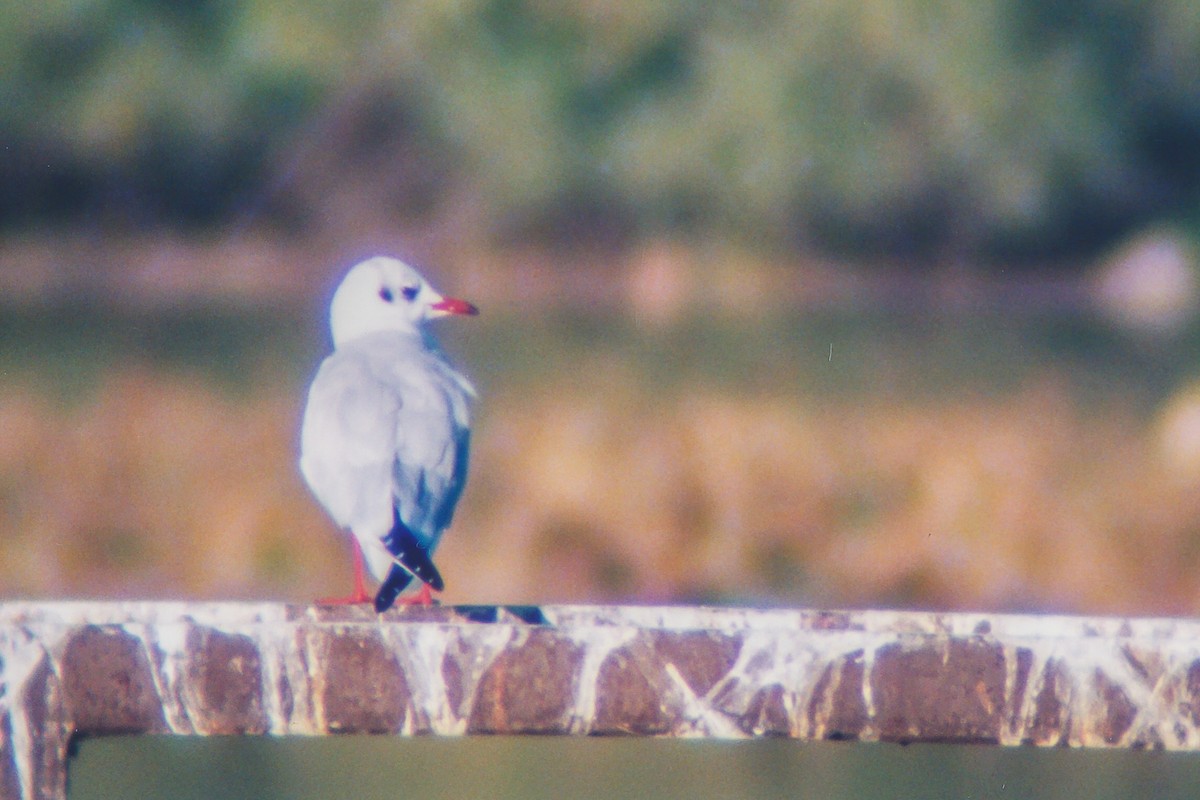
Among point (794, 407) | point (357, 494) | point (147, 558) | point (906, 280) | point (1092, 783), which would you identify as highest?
point (906, 280)

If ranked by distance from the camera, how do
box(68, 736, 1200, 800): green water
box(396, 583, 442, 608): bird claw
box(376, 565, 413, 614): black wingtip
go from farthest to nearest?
box(68, 736, 1200, 800): green water, box(396, 583, 442, 608): bird claw, box(376, 565, 413, 614): black wingtip

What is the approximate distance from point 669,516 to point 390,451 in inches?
152

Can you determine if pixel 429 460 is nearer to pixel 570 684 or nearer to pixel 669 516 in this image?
pixel 570 684

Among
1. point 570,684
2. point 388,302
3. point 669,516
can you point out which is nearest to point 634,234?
point 669,516

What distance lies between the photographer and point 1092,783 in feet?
22.0

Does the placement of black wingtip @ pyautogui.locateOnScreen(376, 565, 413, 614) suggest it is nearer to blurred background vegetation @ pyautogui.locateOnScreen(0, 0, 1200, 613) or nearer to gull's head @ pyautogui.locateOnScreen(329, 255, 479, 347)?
gull's head @ pyautogui.locateOnScreen(329, 255, 479, 347)

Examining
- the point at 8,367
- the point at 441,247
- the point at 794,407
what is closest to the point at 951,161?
→ the point at 441,247

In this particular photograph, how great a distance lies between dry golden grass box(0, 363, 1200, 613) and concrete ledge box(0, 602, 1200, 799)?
4105mm

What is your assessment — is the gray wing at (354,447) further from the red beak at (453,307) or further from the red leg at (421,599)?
the red beak at (453,307)

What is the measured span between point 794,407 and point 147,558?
3904mm

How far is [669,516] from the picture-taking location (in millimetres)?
7164

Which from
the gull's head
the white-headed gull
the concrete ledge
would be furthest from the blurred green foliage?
the concrete ledge

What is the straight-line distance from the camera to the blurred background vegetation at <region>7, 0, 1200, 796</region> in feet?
27.2

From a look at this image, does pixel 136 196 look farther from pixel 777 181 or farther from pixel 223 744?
pixel 223 744
